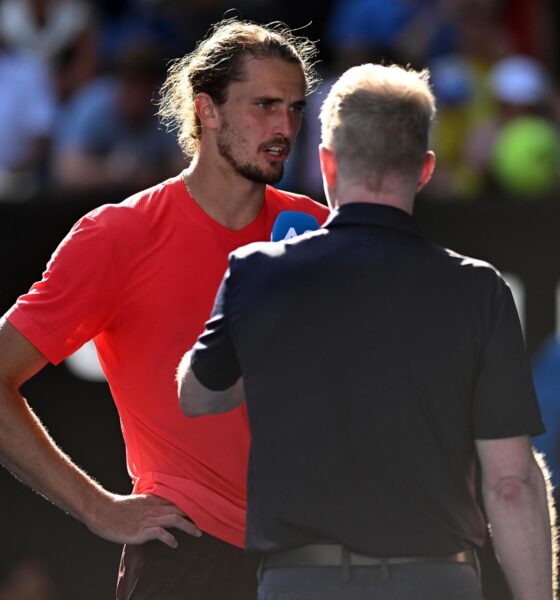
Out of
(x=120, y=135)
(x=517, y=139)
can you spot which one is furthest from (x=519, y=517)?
(x=120, y=135)

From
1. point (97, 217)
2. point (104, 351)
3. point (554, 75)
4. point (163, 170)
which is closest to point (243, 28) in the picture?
point (97, 217)

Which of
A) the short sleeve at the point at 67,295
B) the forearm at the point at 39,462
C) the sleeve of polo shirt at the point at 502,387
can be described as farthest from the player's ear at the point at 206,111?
the sleeve of polo shirt at the point at 502,387

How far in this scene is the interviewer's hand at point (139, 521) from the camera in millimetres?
3445

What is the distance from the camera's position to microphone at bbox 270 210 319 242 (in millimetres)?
3525

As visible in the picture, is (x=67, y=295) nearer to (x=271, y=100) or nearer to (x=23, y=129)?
(x=271, y=100)

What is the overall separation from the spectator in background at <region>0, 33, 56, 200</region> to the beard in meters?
3.85

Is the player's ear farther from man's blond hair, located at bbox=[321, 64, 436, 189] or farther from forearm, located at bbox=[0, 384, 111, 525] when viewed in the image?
man's blond hair, located at bbox=[321, 64, 436, 189]

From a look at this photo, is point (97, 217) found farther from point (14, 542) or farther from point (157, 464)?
point (14, 542)

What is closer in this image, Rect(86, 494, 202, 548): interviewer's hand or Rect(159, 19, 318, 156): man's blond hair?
Rect(86, 494, 202, 548): interviewer's hand

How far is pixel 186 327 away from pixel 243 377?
788 mm

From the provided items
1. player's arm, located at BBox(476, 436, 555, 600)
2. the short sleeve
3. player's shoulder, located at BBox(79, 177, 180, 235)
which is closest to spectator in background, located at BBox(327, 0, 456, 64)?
player's shoulder, located at BBox(79, 177, 180, 235)

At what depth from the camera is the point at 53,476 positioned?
11.3ft

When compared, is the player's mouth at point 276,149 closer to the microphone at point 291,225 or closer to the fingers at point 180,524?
the microphone at point 291,225

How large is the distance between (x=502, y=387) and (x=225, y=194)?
3.98 feet
